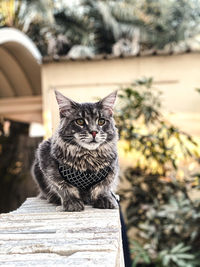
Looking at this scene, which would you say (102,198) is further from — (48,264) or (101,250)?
(48,264)

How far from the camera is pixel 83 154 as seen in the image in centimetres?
123

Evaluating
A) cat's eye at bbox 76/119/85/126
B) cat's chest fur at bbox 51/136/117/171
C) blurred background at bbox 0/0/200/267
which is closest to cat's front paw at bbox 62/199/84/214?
cat's chest fur at bbox 51/136/117/171

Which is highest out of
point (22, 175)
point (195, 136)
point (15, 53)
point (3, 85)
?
point (15, 53)

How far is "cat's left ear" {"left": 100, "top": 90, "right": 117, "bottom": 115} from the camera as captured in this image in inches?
48.9

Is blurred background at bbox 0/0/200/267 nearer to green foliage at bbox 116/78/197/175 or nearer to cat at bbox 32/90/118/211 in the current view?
green foliage at bbox 116/78/197/175

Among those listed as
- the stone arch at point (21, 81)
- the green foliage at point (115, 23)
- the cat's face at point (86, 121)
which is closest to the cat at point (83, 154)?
the cat's face at point (86, 121)

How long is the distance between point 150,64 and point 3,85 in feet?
7.24

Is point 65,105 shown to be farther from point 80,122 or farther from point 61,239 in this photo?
point 61,239

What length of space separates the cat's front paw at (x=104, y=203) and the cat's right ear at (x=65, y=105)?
0.37 metres

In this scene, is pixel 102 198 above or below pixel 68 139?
below

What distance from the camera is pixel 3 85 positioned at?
4.82 metres

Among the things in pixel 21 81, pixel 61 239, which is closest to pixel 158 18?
pixel 21 81

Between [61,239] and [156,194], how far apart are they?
8.91 ft

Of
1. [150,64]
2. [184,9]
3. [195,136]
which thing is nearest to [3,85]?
[150,64]
